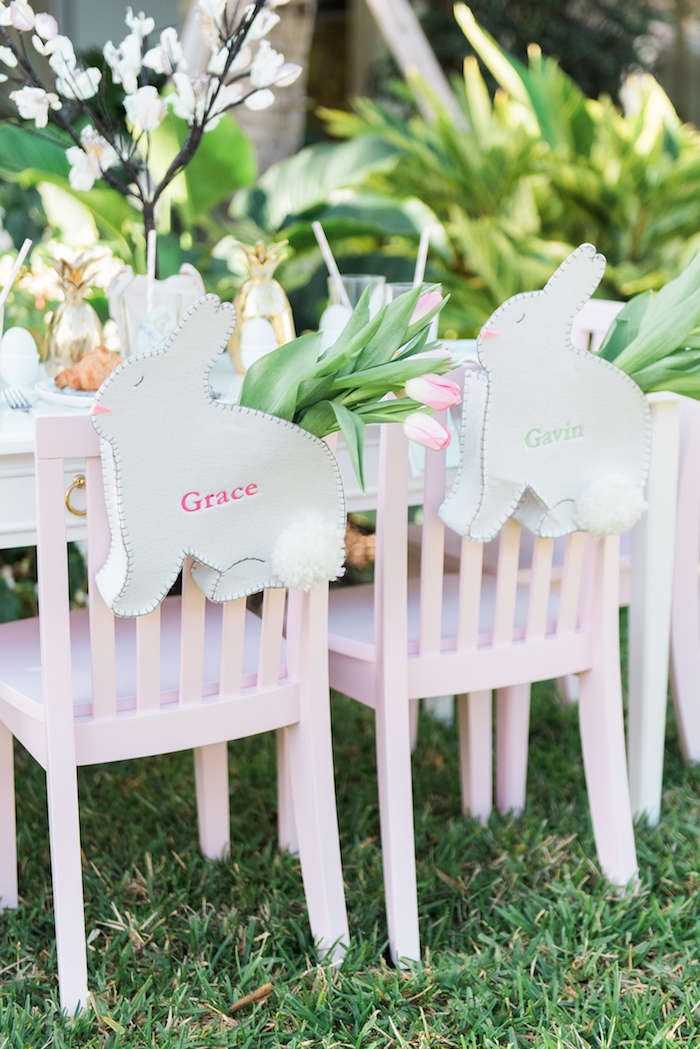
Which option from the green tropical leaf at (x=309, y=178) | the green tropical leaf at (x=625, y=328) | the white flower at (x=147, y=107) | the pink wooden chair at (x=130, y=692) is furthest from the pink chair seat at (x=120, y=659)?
the green tropical leaf at (x=309, y=178)

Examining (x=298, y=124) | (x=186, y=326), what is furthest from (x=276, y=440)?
(x=298, y=124)

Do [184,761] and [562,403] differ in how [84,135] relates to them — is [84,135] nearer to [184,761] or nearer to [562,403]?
[562,403]

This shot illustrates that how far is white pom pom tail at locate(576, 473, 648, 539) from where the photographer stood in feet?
5.41

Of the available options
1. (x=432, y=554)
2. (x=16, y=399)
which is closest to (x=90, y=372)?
(x=16, y=399)

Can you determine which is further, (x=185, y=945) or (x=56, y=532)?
(x=185, y=945)

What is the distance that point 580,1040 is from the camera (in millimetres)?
1505

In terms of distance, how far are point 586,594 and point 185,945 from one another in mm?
859

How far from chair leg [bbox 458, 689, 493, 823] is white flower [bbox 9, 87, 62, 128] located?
1.26 metres

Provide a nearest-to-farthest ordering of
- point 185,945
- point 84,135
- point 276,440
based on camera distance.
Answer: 1. point 276,440
2. point 185,945
3. point 84,135

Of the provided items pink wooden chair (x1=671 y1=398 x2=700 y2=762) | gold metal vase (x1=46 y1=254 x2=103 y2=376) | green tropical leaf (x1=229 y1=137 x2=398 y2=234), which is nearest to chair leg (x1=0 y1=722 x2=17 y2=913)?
gold metal vase (x1=46 y1=254 x2=103 y2=376)

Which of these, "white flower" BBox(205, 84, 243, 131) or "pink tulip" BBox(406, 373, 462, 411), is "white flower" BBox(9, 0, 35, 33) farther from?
"pink tulip" BBox(406, 373, 462, 411)

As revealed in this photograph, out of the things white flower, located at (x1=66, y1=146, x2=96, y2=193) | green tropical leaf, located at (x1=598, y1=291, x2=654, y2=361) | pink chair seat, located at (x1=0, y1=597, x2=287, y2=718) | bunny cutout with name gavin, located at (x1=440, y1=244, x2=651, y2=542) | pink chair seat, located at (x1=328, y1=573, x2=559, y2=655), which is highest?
white flower, located at (x1=66, y1=146, x2=96, y2=193)

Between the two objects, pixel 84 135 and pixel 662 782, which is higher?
pixel 84 135

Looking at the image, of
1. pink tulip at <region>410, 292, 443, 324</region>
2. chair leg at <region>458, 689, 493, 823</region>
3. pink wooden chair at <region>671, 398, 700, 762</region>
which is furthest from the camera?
pink wooden chair at <region>671, 398, 700, 762</region>
